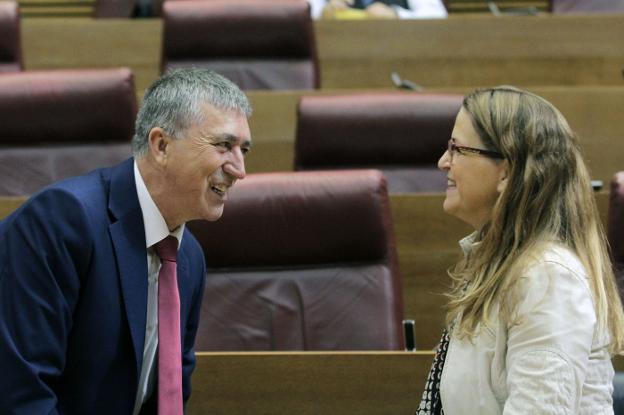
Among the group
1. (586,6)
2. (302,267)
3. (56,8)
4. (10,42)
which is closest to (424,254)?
(302,267)

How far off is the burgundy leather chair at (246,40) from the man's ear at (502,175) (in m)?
1.09

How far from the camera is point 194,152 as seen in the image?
77 centimetres

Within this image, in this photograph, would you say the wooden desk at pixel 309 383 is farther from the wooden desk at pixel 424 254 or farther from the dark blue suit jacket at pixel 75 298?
the wooden desk at pixel 424 254

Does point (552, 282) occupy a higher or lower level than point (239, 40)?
higher

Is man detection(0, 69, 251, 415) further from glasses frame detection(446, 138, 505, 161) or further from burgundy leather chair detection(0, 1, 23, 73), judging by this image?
burgundy leather chair detection(0, 1, 23, 73)

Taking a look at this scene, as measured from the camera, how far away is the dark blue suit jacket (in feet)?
2.32

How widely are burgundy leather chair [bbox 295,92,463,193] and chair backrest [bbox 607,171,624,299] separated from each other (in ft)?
1.13

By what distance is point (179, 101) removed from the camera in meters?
0.77

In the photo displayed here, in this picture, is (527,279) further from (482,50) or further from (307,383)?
(482,50)

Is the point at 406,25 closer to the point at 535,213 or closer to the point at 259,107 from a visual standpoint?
the point at 259,107

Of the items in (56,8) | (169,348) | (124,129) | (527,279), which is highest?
(527,279)

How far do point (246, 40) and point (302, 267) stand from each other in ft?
2.41

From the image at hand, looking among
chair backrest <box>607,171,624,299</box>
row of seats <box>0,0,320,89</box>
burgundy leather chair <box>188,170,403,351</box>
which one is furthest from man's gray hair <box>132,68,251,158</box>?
row of seats <box>0,0,320,89</box>

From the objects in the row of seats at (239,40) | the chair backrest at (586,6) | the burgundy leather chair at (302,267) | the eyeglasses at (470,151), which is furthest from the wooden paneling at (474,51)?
the eyeglasses at (470,151)
